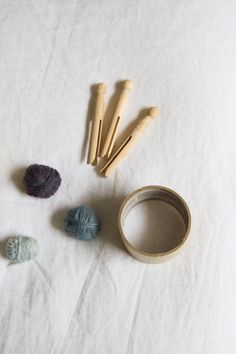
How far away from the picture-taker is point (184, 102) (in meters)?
0.60

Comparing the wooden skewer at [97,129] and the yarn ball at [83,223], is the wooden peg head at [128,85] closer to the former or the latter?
the wooden skewer at [97,129]

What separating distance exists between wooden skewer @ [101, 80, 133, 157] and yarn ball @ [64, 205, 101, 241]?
0.29ft

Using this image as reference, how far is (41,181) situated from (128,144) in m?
0.12

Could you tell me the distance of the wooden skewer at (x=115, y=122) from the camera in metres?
0.57

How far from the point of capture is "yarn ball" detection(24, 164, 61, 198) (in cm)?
53

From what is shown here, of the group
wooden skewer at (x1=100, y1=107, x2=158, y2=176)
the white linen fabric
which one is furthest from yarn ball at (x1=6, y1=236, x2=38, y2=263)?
wooden skewer at (x1=100, y1=107, x2=158, y2=176)

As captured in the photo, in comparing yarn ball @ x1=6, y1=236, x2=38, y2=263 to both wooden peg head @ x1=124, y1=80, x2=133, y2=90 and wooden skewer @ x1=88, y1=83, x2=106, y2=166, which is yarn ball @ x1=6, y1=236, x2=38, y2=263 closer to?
wooden skewer @ x1=88, y1=83, x2=106, y2=166

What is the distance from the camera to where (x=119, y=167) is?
1.84 feet

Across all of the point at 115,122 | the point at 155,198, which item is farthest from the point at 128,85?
the point at 155,198

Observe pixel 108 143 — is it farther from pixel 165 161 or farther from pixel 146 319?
pixel 146 319

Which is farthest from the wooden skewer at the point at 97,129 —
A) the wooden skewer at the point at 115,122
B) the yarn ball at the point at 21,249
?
the yarn ball at the point at 21,249

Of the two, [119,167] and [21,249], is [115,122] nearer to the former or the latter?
[119,167]

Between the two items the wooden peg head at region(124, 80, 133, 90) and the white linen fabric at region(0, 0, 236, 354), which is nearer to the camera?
the white linen fabric at region(0, 0, 236, 354)

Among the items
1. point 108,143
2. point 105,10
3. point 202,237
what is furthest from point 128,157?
point 105,10
